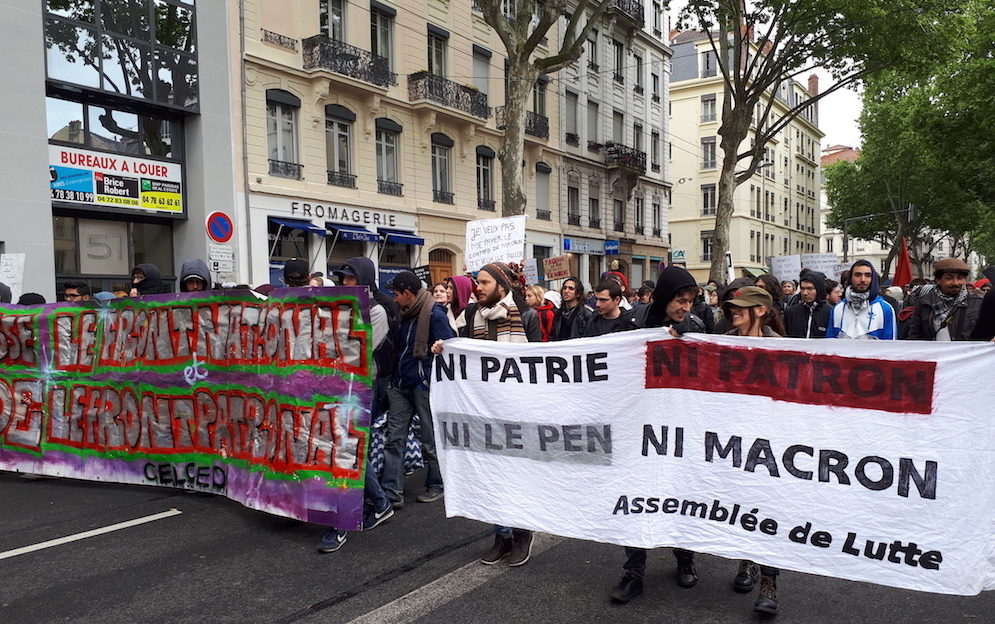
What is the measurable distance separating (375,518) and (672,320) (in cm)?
253

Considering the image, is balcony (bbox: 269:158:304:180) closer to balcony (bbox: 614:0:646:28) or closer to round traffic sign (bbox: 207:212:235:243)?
round traffic sign (bbox: 207:212:235:243)

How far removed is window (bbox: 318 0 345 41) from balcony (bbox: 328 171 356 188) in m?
3.53

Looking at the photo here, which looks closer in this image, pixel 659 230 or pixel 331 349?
pixel 331 349

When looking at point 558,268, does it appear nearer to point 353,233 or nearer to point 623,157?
point 353,233

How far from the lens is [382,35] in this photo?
2103 cm

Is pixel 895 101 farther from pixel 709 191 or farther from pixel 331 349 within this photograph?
pixel 331 349

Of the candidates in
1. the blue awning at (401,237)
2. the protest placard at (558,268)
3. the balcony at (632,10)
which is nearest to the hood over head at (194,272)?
the protest placard at (558,268)

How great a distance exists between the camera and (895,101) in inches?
1574

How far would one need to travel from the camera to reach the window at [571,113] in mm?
29828

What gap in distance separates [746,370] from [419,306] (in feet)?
8.43

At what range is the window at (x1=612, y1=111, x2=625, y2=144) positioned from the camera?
33.3 metres

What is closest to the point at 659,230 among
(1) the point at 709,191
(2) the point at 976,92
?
(1) the point at 709,191

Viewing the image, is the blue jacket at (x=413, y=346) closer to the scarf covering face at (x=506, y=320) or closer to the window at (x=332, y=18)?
the scarf covering face at (x=506, y=320)

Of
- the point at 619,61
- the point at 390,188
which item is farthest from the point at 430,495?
the point at 619,61
